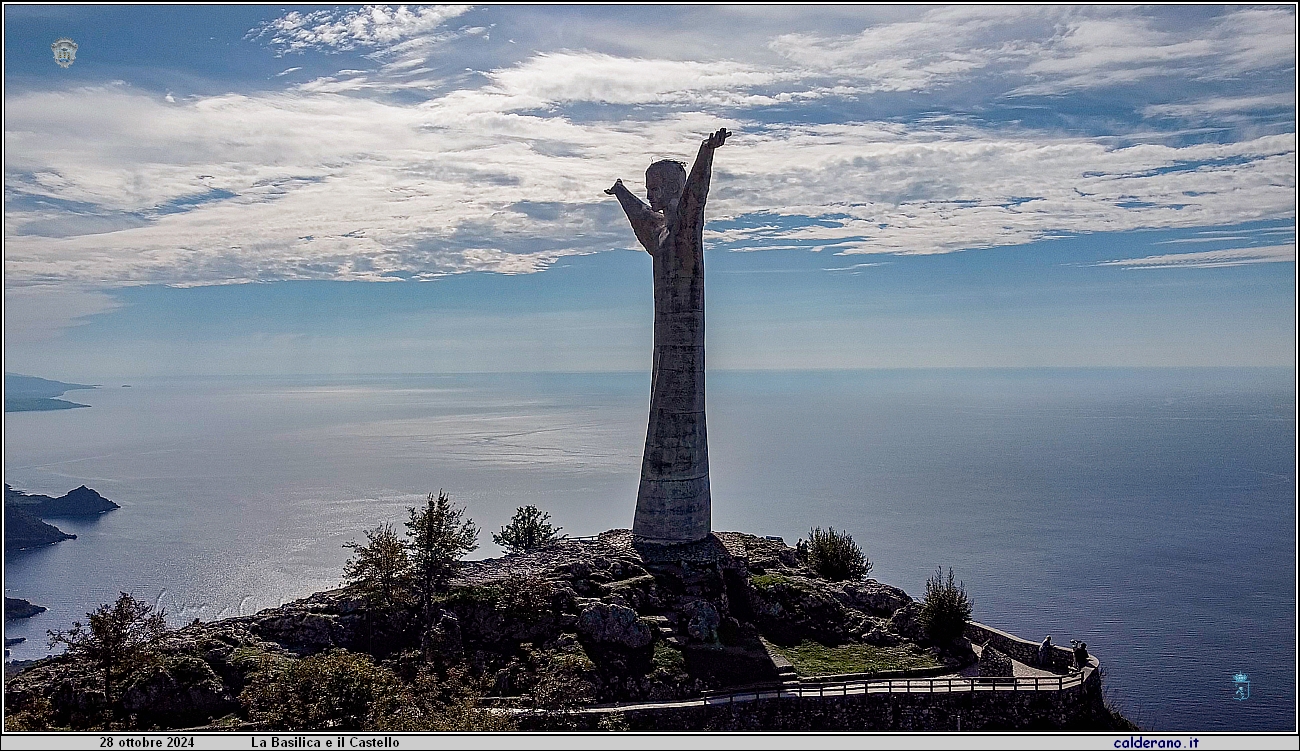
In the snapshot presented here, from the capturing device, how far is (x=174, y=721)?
2430 cm

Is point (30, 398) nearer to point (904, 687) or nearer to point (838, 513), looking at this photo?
point (838, 513)

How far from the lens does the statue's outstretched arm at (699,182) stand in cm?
3073

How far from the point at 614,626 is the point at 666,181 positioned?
634 inches

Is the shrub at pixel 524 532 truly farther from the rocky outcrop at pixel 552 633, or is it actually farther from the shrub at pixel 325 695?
the shrub at pixel 325 695

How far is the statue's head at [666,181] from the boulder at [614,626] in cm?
1471

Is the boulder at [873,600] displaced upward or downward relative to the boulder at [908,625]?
upward

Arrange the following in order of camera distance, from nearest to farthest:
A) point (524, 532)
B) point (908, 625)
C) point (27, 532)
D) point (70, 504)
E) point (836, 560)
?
point (908, 625) → point (836, 560) → point (524, 532) → point (27, 532) → point (70, 504)

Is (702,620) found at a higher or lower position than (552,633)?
higher

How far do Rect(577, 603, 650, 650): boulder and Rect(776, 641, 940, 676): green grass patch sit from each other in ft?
15.7

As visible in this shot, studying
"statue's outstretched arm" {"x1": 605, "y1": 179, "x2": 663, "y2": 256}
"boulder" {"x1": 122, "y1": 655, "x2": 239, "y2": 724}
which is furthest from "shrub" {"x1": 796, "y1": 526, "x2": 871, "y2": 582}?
"boulder" {"x1": 122, "y1": 655, "x2": 239, "y2": 724}

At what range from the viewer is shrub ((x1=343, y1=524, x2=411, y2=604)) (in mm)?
29078

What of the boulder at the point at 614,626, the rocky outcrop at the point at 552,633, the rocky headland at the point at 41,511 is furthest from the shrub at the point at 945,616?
the rocky headland at the point at 41,511

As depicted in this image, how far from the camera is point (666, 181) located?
3422cm

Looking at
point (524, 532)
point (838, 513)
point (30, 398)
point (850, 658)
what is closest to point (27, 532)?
point (524, 532)
